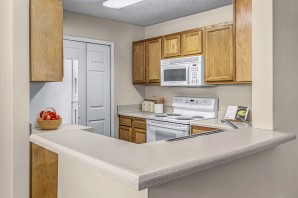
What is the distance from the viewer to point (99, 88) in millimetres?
4340

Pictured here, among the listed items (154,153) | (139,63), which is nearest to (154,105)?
(139,63)

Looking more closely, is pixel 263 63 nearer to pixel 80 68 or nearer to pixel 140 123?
pixel 140 123

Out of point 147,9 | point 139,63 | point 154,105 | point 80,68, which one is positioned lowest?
point 154,105

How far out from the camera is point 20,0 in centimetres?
186

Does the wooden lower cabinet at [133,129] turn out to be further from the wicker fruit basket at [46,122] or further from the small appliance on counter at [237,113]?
the wicker fruit basket at [46,122]

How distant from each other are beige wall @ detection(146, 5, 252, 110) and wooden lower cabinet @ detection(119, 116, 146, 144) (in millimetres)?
709

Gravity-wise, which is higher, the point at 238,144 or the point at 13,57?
the point at 13,57

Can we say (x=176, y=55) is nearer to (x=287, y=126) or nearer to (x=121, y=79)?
(x=121, y=79)

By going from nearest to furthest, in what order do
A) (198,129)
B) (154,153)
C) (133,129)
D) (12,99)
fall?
(154,153)
(12,99)
(198,129)
(133,129)

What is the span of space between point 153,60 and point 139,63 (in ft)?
1.20

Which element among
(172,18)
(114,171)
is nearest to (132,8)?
(172,18)

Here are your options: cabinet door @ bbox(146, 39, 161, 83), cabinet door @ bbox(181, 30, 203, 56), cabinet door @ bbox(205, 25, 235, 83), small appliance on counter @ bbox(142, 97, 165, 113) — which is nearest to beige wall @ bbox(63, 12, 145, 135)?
small appliance on counter @ bbox(142, 97, 165, 113)

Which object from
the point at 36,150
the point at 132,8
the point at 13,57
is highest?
the point at 132,8

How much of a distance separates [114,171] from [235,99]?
304 centimetres
